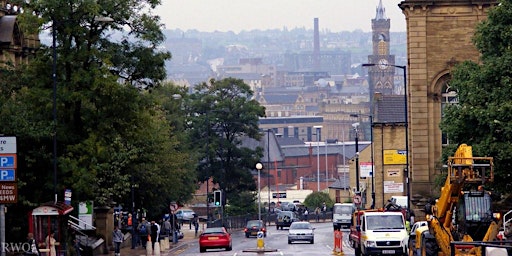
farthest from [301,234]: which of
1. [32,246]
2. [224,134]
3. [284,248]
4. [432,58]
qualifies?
[224,134]

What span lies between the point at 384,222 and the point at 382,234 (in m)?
0.97

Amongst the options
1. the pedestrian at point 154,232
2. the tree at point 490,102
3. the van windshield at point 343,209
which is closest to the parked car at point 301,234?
the pedestrian at point 154,232

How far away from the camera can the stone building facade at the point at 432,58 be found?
234 feet

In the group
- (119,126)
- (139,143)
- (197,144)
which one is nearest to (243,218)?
(197,144)

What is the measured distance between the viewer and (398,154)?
9319 cm

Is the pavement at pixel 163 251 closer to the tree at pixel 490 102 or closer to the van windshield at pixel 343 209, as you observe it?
the van windshield at pixel 343 209

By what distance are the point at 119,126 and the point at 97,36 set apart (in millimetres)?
3478

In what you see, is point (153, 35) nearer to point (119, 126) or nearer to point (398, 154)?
point (119, 126)

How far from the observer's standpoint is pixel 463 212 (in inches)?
1548

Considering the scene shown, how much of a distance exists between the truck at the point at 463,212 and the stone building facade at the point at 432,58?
30.0 meters

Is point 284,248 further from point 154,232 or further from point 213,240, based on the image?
point 154,232

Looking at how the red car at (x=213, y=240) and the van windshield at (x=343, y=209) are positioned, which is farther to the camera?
the van windshield at (x=343, y=209)

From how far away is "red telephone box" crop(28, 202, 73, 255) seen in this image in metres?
45.6

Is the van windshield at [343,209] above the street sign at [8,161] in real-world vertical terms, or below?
below
